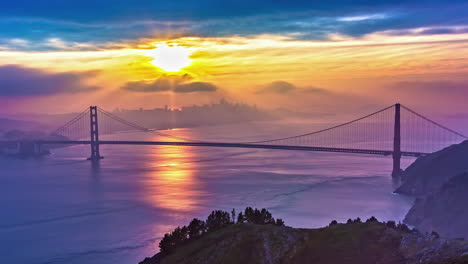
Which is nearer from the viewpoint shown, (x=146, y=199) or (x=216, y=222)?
(x=216, y=222)

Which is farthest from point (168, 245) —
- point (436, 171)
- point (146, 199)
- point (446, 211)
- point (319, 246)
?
point (436, 171)

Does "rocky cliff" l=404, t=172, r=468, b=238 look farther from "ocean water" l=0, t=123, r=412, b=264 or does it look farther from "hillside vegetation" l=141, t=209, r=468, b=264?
"hillside vegetation" l=141, t=209, r=468, b=264

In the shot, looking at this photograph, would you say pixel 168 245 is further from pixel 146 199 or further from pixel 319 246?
pixel 146 199

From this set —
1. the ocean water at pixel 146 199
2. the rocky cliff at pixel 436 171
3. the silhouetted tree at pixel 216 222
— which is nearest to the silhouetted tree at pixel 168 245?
the silhouetted tree at pixel 216 222

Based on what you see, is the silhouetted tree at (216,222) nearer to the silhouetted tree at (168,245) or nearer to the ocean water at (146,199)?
the silhouetted tree at (168,245)

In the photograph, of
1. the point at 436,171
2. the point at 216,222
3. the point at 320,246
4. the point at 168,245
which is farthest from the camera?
the point at 436,171

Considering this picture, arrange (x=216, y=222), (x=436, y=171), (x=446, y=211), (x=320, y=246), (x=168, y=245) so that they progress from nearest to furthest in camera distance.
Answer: (x=320, y=246)
(x=168, y=245)
(x=216, y=222)
(x=446, y=211)
(x=436, y=171)

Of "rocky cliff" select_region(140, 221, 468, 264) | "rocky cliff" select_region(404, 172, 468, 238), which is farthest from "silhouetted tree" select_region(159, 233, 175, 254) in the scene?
"rocky cliff" select_region(404, 172, 468, 238)

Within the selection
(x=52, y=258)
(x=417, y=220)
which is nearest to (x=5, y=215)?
(x=52, y=258)

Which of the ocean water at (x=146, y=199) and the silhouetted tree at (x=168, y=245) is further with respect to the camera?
the ocean water at (x=146, y=199)
